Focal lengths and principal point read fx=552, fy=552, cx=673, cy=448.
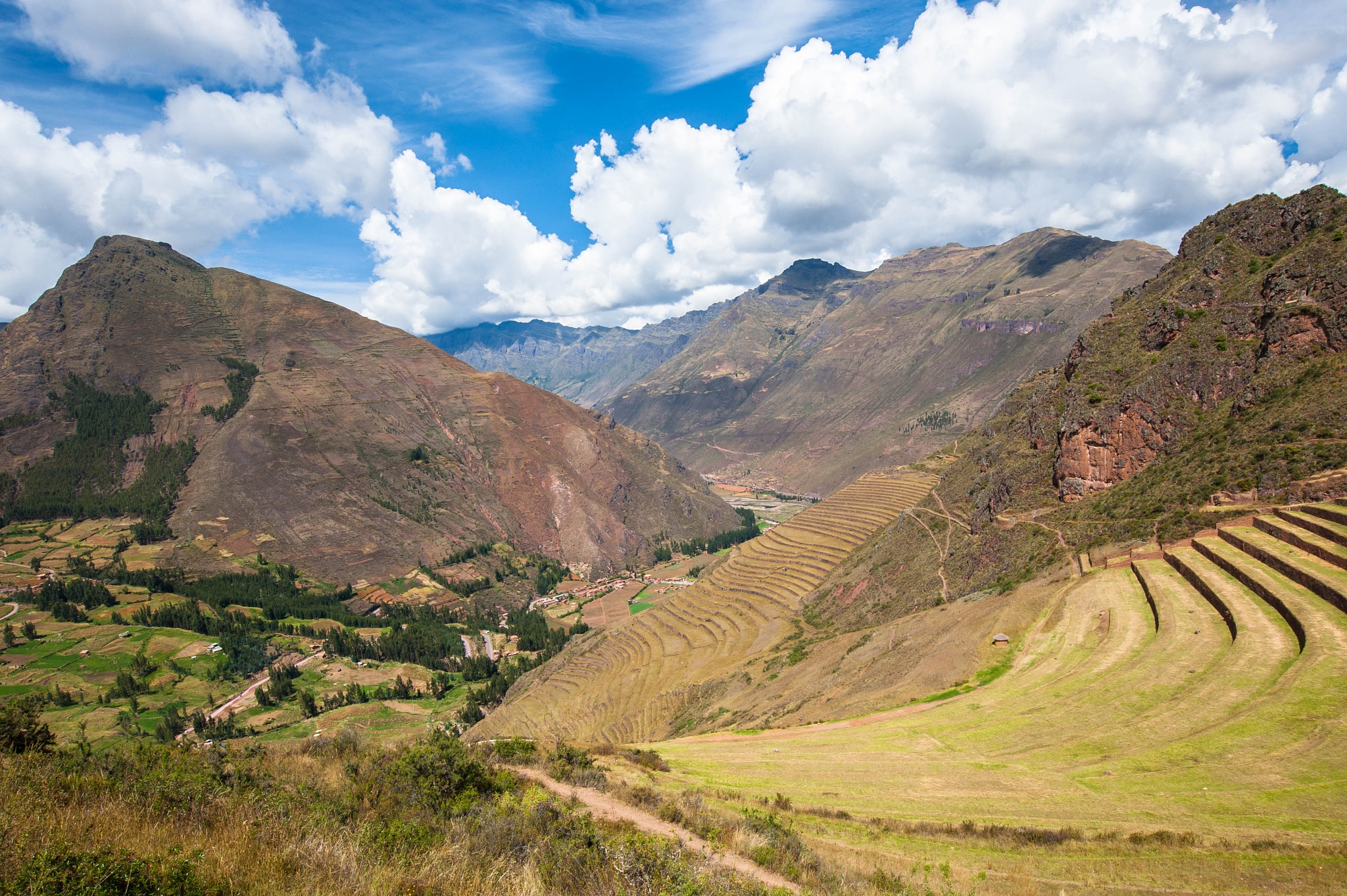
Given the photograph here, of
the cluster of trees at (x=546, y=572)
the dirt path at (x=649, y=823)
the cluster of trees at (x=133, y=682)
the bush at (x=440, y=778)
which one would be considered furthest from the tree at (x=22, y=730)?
the cluster of trees at (x=546, y=572)

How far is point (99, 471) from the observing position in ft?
445

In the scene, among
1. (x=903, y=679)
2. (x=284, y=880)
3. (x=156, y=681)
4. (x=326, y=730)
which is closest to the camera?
(x=284, y=880)

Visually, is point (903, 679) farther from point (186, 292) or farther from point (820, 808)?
point (186, 292)

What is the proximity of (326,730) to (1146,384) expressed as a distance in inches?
3503

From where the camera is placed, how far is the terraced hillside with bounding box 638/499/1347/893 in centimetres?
1295

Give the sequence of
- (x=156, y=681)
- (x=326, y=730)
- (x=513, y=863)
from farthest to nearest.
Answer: (x=156, y=681) → (x=326, y=730) → (x=513, y=863)

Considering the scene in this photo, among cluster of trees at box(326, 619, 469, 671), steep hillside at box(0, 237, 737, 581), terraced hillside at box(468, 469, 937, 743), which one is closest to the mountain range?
terraced hillside at box(468, 469, 937, 743)

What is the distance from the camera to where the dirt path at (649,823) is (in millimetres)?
11023

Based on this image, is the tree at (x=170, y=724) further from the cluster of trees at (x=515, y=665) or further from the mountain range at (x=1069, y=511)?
the mountain range at (x=1069, y=511)

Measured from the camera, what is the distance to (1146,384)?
40438mm

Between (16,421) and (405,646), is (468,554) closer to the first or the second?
(405,646)

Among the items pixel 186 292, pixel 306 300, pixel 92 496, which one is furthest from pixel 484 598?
pixel 186 292

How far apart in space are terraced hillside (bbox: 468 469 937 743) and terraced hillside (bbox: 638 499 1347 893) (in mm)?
19823

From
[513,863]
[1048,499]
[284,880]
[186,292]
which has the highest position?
[186,292]
